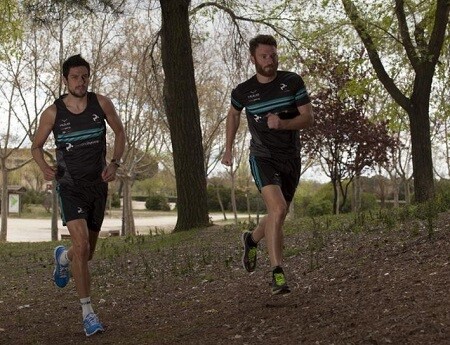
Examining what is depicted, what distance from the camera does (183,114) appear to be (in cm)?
1603

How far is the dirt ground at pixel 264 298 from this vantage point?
18.5ft

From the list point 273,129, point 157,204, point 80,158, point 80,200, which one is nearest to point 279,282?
point 273,129

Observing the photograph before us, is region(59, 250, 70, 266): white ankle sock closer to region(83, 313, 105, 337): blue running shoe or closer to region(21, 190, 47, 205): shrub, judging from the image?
region(83, 313, 105, 337): blue running shoe

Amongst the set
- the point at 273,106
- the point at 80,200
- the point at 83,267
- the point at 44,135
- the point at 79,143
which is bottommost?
the point at 83,267

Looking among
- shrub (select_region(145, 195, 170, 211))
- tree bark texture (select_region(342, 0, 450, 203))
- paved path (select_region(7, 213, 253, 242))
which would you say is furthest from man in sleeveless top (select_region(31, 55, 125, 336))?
shrub (select_region(145, 195, 170, 211))

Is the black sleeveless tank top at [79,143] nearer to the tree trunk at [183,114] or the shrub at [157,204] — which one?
the tree trunk at [183,114]

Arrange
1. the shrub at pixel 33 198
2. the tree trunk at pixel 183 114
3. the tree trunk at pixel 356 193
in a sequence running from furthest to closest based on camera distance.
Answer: the shrub at pixel 33 198 → the tree trunk at pixel 356 193 → the tree trunk at pixel 183 114

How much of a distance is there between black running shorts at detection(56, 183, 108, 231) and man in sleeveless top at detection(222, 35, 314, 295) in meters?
1.36

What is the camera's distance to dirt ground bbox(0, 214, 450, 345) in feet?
18.5

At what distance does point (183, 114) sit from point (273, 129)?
953 centimetres

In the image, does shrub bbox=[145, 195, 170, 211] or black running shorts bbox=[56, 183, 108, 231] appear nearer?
black running shorts bbox=[56, 183, 108, 231]

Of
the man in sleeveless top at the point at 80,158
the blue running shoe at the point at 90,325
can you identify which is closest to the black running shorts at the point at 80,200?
the man in sleeveless top at the point at 80,158

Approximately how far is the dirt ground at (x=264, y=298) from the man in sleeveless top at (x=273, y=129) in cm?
61

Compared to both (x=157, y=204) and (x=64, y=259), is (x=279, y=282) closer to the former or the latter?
(x=64, y=259)
